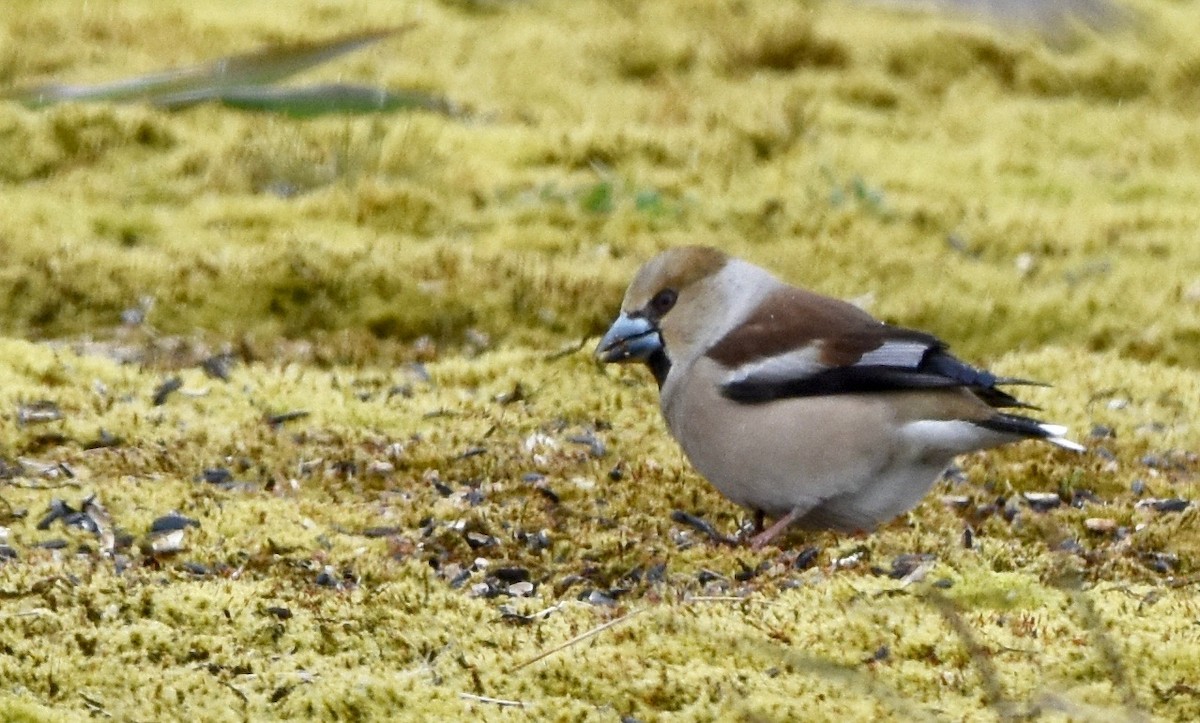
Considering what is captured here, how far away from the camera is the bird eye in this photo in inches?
209

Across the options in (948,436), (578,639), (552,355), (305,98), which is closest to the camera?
(578,639)

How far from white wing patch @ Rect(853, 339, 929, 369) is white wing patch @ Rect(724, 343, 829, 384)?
0.11 m

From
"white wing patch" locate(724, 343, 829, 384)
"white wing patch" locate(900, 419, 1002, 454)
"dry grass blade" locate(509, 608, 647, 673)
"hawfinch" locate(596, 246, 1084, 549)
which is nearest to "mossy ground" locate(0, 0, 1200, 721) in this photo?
"dry grass blade" locate(509, 608, 647, 673)

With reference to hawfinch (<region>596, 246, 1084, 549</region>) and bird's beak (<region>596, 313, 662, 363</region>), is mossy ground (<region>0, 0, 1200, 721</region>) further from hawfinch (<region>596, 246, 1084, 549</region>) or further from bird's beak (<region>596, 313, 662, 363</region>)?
bird's beak (<region>596, 313, 662, 363</region>)

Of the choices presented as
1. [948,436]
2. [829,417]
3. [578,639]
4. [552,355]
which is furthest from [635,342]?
[578,639]

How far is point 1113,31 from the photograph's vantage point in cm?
394

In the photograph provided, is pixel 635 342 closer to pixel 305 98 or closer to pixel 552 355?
pixel 552 355

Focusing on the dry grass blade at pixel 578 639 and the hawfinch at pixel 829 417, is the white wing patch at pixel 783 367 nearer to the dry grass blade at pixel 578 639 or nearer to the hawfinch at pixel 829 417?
the hawfinch at pixel 829 417

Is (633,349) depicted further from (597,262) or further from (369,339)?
(597,262)

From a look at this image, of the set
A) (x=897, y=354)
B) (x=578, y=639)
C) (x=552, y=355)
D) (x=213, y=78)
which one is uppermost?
(x=897, y=354)

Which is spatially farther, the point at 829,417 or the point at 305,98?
the point at 305,98

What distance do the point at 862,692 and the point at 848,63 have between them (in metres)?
7.12

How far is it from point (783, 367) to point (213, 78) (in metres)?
3.83

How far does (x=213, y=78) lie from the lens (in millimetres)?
7871
